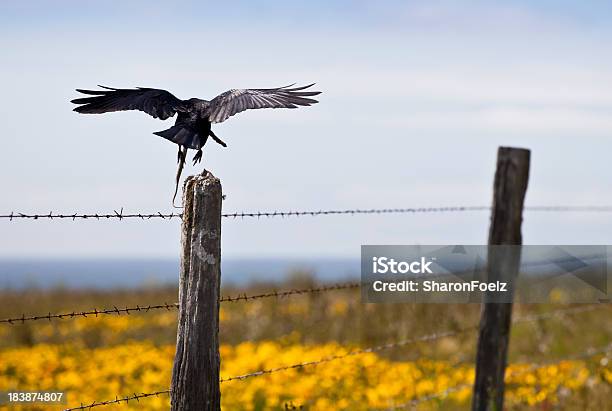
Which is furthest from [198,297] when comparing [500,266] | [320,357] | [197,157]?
[320,357]

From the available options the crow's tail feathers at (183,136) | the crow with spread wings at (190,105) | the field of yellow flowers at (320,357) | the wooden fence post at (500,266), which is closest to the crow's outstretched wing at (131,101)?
the crow with spread wings at (190,105)

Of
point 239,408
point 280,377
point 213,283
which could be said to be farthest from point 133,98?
point 280,377

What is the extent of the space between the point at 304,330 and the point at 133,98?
7.08 metres

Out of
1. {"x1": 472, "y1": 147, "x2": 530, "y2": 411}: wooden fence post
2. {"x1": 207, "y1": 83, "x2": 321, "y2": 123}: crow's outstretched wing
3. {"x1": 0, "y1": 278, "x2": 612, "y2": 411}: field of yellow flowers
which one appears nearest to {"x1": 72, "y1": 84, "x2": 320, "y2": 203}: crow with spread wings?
{"x1": 207, "y1": 83, "x2": 321, "y2": 123}: crow's outstretched wing

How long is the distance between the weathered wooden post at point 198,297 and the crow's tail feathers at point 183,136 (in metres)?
0.20

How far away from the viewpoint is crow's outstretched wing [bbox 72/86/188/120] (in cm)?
479

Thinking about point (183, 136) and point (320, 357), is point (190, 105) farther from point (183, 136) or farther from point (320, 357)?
point (320, 357)

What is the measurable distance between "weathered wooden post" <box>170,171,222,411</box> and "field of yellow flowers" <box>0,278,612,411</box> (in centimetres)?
91

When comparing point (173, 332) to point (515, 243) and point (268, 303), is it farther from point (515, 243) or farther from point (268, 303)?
point (515, 243)

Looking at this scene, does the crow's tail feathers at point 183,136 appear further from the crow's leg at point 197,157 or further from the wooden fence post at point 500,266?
the wooden fence post at point 500,266

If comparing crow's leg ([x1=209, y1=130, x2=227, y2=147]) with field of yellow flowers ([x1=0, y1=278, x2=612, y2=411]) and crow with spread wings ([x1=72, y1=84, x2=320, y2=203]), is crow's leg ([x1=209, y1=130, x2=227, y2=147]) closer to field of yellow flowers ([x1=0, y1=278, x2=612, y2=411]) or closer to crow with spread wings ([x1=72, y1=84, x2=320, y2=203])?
crow with spread wings ([x1=72, y1=84, x2=320, y2=203])

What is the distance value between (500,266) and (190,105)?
313 centimetres

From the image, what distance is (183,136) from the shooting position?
4414mm

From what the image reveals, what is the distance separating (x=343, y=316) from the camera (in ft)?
40.2
